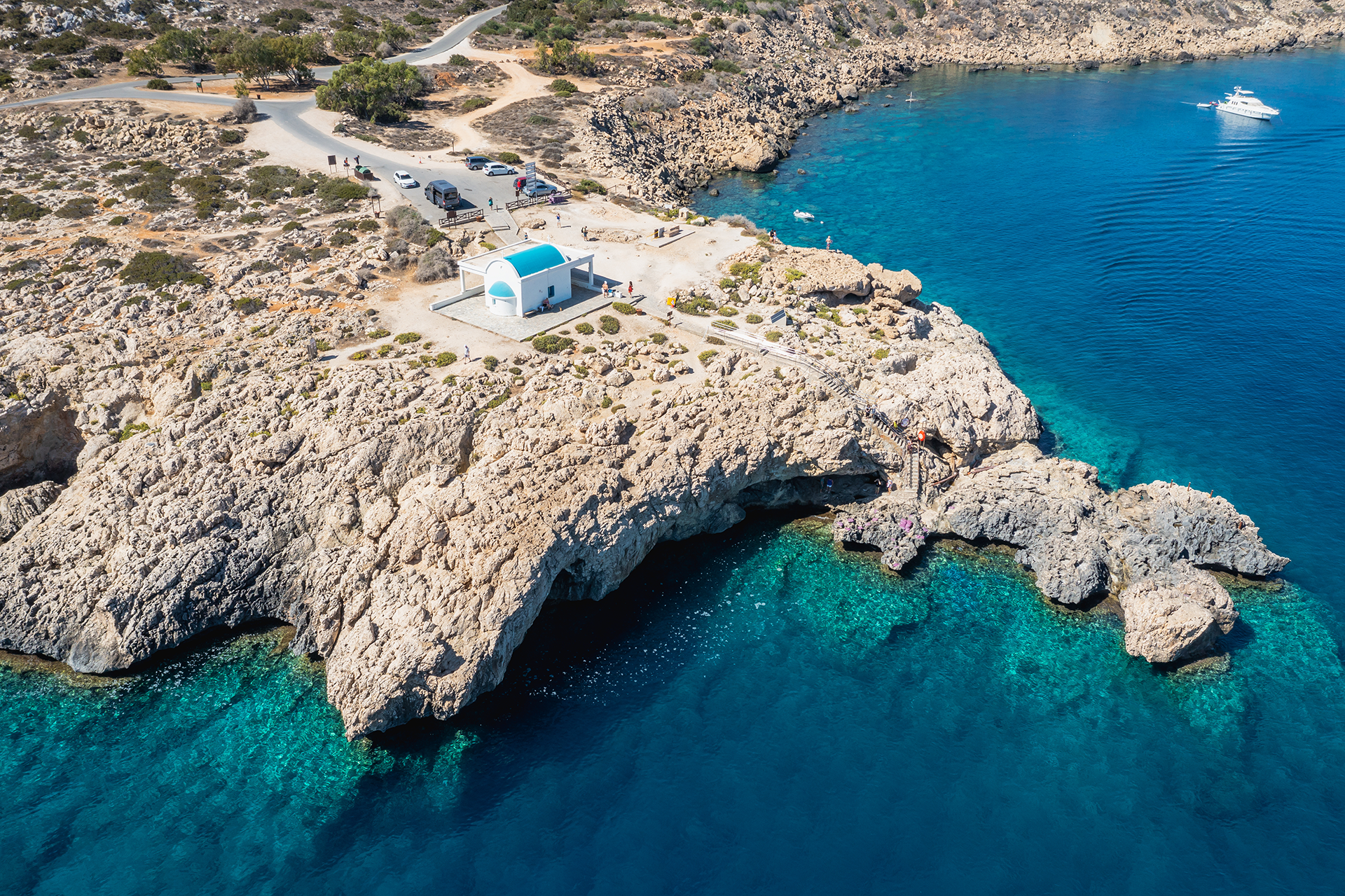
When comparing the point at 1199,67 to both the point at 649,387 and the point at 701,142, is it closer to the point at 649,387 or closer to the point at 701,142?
the point at 701,142

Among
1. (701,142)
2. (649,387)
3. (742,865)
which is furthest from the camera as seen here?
(701,142)

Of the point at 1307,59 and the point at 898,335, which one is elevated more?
the point at 1307,59

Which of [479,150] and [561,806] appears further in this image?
[479,150]

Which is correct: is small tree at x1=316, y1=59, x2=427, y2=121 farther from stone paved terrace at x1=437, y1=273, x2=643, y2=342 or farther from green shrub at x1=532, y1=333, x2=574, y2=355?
green shrub at x1=532, y1=333, x2=574, y2=355

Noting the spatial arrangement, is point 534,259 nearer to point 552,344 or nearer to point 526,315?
point 526,315

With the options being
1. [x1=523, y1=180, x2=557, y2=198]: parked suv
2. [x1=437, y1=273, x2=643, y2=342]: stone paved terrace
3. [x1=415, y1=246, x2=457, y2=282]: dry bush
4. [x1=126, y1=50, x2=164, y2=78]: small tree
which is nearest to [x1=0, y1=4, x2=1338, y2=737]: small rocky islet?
[x1=415, y1=246, x2=457, y2=282]: dry bush

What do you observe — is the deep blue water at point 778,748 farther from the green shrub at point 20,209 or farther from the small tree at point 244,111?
the small tree at point 244,111

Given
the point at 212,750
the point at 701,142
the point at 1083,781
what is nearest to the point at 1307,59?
the point at 701,142
